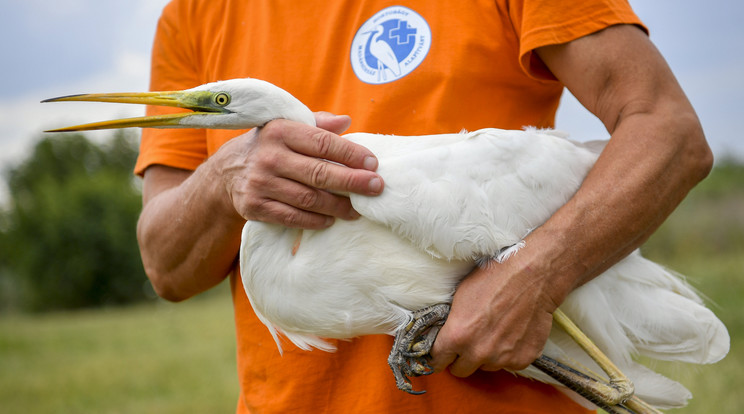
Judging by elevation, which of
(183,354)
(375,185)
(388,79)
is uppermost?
(388,79)

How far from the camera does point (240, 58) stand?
1.92 meters

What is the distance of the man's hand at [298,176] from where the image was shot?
150 cm

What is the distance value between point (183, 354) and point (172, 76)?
293 inches

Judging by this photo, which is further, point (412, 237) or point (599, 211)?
point (412, 237)

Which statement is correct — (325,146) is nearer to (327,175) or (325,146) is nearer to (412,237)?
(327,175)

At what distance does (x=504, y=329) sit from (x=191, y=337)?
9534 millimetres

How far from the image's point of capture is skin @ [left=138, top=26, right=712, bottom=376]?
1.50 metres

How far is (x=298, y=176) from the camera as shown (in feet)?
4.91

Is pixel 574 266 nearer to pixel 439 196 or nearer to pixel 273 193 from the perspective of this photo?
pixel 439 196

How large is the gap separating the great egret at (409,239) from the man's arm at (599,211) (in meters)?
0.10

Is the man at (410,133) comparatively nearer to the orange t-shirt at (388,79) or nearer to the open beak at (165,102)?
the orange t-shirt at (388,79)

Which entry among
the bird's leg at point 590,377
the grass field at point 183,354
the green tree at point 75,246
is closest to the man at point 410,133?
the bird's leg at point 590,377

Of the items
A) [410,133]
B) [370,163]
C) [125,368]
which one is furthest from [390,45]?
[125,368]

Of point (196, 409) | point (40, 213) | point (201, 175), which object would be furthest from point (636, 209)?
point (40, 213)
